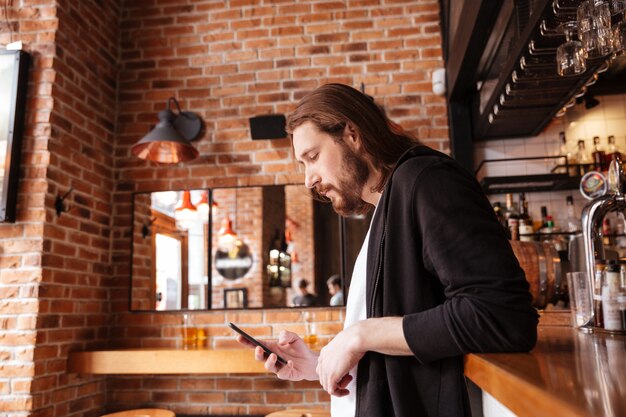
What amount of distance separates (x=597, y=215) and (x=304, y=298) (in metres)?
1.89

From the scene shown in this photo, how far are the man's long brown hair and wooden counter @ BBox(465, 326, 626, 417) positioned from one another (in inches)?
18.6

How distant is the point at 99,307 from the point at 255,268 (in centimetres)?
94

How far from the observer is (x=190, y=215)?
3.26 metres

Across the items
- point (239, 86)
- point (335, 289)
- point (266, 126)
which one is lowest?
point (335, 289)

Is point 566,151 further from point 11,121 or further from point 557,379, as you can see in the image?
point 11,121

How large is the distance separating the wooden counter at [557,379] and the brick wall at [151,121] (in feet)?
7.20

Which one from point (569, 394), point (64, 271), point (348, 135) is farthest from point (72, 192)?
point (569, 394)

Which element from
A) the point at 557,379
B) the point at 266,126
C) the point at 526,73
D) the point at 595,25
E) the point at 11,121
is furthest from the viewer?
the point at 266,126

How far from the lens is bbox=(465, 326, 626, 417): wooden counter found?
0.51 m

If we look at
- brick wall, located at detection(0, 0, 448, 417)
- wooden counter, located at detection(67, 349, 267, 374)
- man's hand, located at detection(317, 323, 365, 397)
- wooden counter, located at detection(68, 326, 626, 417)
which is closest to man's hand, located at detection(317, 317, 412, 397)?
man's hand, located at detection(317, 323, 365, 397)

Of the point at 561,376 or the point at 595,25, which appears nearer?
the point at 561,376

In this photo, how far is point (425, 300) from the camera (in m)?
0.91

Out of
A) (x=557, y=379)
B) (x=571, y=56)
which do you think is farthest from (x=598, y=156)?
(x=557, y=379)

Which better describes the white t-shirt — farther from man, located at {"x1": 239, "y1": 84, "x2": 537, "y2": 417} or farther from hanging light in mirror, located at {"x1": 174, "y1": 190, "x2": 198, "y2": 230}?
hanging light in mirror, located at {"x1": 174, "y1": 190, "x2": 198, "y2": 230}
